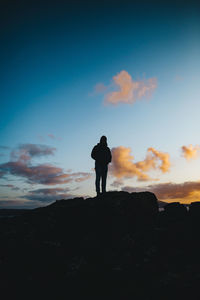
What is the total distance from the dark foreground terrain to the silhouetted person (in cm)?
117

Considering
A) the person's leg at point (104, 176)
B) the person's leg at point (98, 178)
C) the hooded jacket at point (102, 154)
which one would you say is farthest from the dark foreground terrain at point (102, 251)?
the hooded jacket at point (102, 154)

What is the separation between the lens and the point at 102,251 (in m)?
10.3

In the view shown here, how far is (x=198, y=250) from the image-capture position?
10.3m


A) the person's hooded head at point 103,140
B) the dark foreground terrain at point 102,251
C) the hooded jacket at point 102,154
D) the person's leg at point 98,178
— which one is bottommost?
the dark foreground terrain at point 102,251

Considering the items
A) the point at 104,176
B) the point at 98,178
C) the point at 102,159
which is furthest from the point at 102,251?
the point at 102,159

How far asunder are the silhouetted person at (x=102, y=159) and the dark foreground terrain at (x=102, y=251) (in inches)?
46.2

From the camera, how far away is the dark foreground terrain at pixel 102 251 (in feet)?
24.6

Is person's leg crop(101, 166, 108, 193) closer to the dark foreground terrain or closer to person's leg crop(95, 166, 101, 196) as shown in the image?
person's leg crop(95, 166, 101, 196)

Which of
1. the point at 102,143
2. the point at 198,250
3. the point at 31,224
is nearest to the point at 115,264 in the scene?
the point at 198,250

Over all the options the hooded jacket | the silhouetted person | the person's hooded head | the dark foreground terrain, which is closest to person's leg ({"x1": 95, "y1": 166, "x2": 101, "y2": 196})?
the silhouetted person

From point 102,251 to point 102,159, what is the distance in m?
6.11

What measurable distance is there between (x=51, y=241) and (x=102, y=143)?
7.20 metres

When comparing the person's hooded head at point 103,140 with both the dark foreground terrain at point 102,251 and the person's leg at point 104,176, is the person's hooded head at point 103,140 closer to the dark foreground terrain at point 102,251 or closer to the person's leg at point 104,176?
the person's leg at point 104,176

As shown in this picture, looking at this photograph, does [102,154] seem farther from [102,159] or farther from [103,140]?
[103,140]
